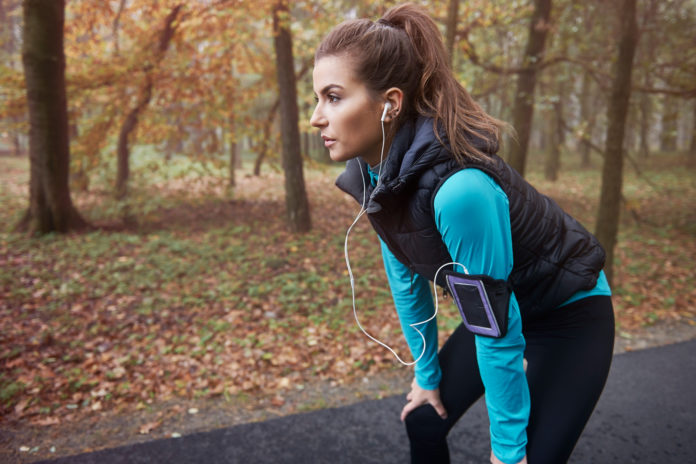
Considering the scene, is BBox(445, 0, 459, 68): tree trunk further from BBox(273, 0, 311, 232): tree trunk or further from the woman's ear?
the woman's ear

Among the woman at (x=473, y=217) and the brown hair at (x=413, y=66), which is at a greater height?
the brown hair at (x=413, y=66)

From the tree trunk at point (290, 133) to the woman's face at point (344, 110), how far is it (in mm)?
7092

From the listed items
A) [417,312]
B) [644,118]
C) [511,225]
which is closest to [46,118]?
[417,312]

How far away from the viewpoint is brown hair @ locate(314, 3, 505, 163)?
1.43 meters

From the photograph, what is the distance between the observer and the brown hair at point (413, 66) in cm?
143

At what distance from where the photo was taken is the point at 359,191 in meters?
1.79

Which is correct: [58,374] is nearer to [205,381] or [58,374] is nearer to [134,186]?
[205,381]

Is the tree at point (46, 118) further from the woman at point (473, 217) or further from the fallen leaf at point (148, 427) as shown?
the woman at point (473, 217)

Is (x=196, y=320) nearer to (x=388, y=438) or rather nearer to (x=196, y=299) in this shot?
(x=196, y=299)

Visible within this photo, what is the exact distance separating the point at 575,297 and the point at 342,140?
108cm

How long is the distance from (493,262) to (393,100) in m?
0.63

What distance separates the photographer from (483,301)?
1.36 metres

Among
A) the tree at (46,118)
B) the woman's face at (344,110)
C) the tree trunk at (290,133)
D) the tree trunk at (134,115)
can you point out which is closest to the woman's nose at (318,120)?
the woman's face at (344,110)

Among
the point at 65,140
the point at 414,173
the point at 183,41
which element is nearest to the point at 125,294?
the point at 65,140
